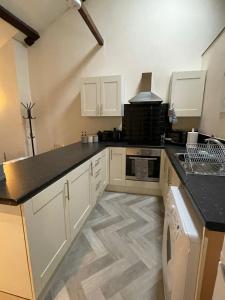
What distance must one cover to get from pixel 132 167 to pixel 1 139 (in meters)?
2.72

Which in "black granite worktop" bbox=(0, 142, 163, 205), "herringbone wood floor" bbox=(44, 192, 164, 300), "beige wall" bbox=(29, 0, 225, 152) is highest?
"beige wall" bbox=(29, 0, 225, 152)

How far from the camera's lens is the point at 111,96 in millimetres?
2809

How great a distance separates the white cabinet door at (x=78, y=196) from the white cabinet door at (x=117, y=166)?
831mm

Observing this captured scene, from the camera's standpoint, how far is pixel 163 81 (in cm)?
292

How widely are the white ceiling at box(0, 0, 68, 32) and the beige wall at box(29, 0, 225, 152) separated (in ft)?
0.38

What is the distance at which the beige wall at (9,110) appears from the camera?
306 cm

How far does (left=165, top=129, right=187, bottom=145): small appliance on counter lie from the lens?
269cm

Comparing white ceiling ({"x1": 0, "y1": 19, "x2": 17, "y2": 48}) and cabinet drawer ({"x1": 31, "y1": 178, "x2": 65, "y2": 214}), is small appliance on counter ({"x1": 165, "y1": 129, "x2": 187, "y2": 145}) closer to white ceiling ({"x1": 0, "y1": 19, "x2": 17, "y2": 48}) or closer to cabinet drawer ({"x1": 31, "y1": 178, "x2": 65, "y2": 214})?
cabinet drawer ({"x1": 31, "y1": 178, "x2": 65, "y2": 214})

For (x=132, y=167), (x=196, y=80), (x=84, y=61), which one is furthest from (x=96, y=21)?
(x=132, y=167)

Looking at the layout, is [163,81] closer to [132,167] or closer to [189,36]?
[189,36]

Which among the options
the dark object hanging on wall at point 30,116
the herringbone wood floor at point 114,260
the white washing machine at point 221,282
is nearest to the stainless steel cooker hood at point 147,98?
the herringbone wood floor at point 114,260

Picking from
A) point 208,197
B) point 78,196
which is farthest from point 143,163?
point 208,197

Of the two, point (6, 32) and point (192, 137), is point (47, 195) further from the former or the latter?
point (6, 32)

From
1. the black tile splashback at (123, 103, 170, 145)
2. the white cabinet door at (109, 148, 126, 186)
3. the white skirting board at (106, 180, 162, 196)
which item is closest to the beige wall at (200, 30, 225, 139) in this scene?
the black tile splashback at (123, 103, 170, 145)
